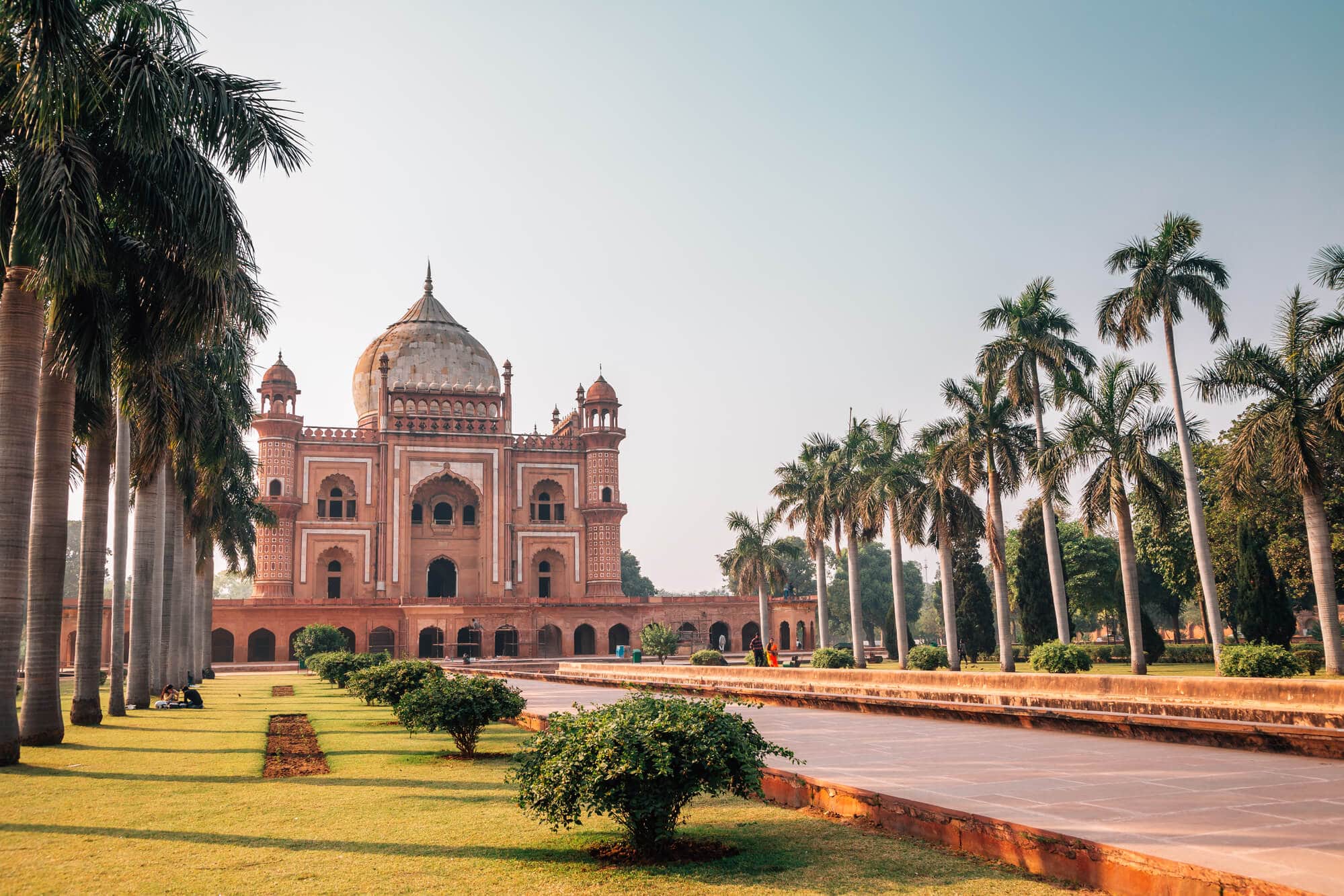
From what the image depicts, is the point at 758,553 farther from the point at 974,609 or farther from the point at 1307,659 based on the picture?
the point at 1307,659

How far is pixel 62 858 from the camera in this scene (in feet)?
21.6

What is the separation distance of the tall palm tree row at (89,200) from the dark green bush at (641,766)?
298 inches

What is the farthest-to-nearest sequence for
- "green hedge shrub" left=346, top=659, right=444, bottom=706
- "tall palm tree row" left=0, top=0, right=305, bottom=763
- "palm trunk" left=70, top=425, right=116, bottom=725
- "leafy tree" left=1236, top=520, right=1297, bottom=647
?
1. "leafy tree" left=1236, top=520, right=1297, bottom=647
2. "green hedge shrub" left=346, top=659, right=444, bottom=706
3. "palm trunk" left=70, top=425, right=116, bottom=725
4. "tall palm tree row" left=0, top=0, right=305, bottom=763

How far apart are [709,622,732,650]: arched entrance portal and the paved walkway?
135 feet

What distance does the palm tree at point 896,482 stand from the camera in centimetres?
2934

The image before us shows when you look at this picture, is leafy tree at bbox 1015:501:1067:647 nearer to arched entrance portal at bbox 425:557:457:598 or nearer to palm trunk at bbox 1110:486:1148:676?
palm trunk at bbox 1110:486:1148:676

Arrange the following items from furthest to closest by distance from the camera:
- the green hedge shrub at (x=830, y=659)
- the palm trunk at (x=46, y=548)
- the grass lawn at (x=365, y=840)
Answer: the green hedge shrub at (x=830, y=659) < the palm trunk at (x=46, y=548) < the grass lawn at (x=365, y=840)

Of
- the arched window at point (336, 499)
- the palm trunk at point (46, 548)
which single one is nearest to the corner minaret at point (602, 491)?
the arched window at point (336, 499)

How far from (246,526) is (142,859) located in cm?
2689

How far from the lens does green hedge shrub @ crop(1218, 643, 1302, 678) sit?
60.0 ft

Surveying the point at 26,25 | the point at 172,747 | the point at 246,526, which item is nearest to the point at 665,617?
the point at 246,526

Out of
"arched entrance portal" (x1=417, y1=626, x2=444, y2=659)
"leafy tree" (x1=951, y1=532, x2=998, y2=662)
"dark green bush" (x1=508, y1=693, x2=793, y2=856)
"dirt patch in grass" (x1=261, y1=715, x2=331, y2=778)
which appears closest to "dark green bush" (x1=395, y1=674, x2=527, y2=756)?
"dirt patch in grass" (x1=261, y1=715, x2=331, y2=778)

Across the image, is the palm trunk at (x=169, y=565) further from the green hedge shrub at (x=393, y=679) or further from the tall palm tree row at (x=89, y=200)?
the tall palm tree row at (x=89, y=200)

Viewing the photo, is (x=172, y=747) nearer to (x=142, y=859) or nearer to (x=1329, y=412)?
(x=142, y=859)
